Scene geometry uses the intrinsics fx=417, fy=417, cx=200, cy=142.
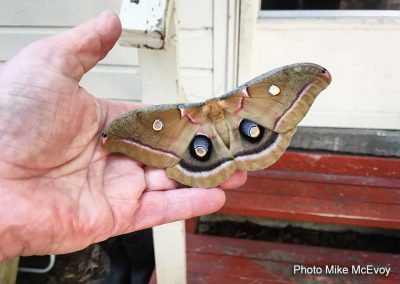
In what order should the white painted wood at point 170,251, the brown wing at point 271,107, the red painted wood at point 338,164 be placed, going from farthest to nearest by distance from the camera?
the red painted wood at point 338,164 → the white painted wood at point 170,251 → the brown wing at point 271,107

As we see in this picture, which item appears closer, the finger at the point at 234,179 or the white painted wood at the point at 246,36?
the finger at the point at 234,179

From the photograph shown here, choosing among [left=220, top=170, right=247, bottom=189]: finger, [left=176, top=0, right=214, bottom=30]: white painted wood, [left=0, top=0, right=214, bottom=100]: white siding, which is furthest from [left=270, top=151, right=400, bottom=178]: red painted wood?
[left=220, top=170, right=247, bottom=189]: finger

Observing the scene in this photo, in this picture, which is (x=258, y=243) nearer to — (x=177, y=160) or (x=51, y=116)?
(x=177, y=160)

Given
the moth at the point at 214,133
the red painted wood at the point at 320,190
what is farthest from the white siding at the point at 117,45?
the moth at the point at 214,133

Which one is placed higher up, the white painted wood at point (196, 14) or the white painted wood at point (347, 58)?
the white painted wood at point (196, 14)

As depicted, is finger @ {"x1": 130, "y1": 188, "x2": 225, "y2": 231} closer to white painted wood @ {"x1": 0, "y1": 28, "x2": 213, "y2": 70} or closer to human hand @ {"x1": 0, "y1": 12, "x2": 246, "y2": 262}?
human hand @ {"x1": 0, "y1": 12, "x2": 246, "y2": 262}

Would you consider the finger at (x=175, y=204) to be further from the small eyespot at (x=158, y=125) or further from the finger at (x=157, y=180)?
the small eyespot at (x=158, y=125)
